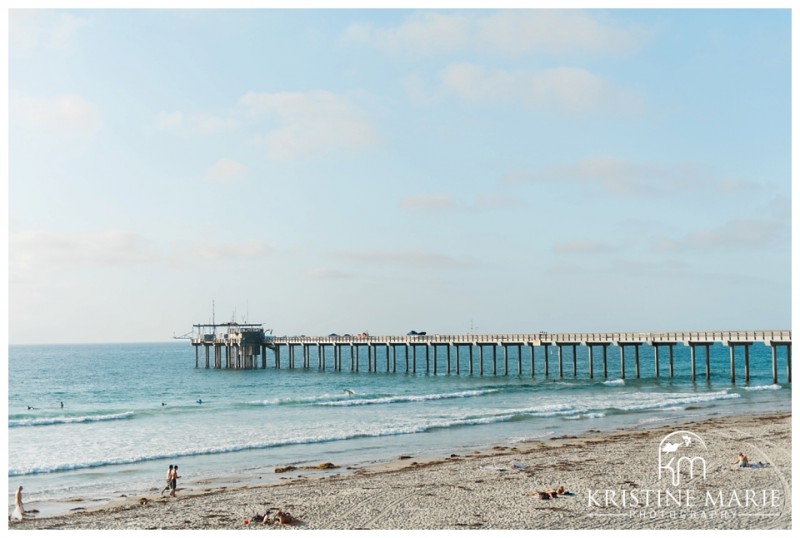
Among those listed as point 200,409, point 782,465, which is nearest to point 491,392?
point 200,409

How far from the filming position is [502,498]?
18500mm

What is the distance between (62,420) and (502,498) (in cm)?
2696

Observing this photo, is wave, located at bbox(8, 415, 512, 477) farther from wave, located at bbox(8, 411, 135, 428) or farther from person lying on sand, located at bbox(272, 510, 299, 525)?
wave, located at bbox(8, 411, 135, 428)

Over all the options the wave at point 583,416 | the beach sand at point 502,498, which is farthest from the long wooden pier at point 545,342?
the beach sand at point 502,498

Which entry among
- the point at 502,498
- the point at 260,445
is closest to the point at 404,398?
the point at 260,445

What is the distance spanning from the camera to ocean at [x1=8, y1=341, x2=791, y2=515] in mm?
24047

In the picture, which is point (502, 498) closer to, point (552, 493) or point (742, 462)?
point (552, 493)

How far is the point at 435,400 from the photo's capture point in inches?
1759

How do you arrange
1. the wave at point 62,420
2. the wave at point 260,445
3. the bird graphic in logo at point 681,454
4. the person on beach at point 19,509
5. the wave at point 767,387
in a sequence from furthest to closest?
the wave at point 767,387
the wave at point 62,420
the wave at point 260,445
the bird graphic in logo at point 681,454
the person on beach at point 19,509

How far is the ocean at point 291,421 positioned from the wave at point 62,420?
0.28 ft

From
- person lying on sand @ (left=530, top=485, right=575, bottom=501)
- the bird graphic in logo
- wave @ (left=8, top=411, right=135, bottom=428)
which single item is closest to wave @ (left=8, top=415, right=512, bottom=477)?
the bird graphic in logo

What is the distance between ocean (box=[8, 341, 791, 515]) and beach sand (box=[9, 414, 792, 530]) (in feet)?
7.34

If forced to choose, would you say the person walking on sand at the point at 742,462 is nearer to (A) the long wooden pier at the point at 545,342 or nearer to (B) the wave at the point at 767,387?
(A) the long wooden pier at the point at 545,342

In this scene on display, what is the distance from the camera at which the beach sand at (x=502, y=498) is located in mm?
16281
